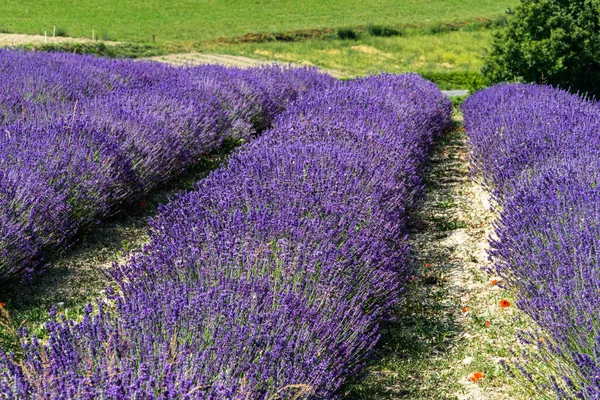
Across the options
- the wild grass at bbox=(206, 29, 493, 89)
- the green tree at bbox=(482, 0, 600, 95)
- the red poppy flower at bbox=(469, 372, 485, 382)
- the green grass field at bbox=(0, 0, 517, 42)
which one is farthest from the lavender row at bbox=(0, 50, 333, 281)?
the green grass field at bbox=(0, 0, 517, 42)

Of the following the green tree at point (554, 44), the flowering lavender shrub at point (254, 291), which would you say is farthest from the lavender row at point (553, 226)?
the green tree at point (554, 44)

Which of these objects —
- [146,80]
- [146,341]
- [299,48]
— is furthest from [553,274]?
[299,48]

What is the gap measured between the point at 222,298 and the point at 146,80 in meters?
7.05

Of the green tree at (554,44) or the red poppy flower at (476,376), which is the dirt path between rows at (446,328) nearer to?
the red poppy flower at (476,376)

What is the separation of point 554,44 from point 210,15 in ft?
96.1

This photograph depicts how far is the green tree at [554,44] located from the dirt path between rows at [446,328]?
598cm

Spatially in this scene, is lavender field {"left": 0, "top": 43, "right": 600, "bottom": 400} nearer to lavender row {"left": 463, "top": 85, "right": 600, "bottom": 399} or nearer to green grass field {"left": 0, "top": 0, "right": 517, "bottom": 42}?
lavender row {"left": 463, "top": 85, "right": 600, "bottom": 399}

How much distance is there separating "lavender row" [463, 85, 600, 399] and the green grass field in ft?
78.8

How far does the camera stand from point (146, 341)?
6.95ft

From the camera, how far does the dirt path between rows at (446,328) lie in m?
3.06

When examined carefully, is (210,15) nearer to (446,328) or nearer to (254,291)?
(446,328)

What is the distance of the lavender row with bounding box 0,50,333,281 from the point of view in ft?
13.0

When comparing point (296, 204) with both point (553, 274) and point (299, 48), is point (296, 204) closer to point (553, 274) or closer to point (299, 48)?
point (553, 274)

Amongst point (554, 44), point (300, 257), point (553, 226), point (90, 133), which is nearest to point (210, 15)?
point (554, 44)
